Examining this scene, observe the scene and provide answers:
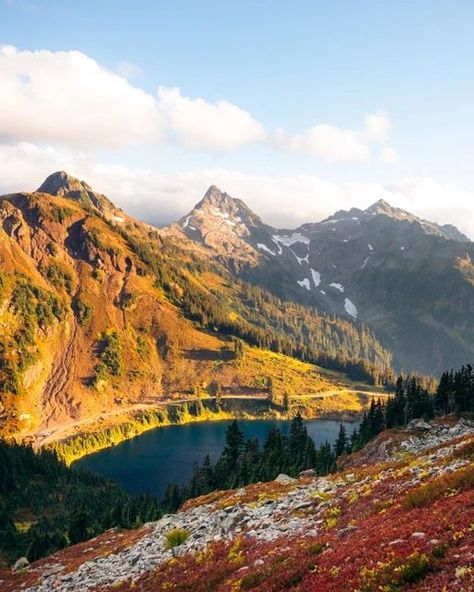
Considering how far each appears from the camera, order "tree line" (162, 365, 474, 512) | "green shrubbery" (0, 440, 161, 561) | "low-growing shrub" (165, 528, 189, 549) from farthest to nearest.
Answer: "tree line" (162, 365, 474, 512), "green shrubbery" (0, 440, 161, 561), "low-growing shrub" (165, 528, 189, 549)

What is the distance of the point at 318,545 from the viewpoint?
28250 millimetres

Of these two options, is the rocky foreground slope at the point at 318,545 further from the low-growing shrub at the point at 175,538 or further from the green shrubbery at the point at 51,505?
the green shrubbery at the point at 51,505

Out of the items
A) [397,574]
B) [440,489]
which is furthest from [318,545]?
[397,574]

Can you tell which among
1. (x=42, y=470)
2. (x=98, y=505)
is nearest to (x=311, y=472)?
(x=98, y=505)

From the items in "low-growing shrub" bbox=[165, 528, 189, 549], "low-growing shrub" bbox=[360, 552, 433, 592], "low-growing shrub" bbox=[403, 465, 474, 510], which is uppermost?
"low-growing shrub" bbox=[360, 552, 433, 592]

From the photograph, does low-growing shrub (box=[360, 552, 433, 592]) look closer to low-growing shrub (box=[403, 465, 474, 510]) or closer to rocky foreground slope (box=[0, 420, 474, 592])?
rocky foreground slope (box=[0, 420, 474, 592])

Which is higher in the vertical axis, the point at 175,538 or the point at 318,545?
the point at 318,545

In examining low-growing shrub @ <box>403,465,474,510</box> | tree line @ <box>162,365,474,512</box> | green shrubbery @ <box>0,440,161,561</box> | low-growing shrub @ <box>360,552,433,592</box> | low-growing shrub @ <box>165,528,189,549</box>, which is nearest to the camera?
low-growing shrub @ <box>360,552,433,592</box>

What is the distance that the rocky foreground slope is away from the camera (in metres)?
19.1

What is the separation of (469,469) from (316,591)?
16230 millimetres

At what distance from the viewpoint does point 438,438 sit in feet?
261

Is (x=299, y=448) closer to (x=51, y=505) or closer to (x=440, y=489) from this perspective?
(x=51, y=505)

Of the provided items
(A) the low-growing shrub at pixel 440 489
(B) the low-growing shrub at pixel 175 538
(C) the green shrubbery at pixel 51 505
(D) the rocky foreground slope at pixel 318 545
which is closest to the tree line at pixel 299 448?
(C) the green shrubbery at pixel 51 505

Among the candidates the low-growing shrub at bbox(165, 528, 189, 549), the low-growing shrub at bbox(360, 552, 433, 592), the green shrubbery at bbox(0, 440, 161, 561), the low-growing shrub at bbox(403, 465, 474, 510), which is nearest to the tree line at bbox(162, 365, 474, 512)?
the green shrubbery at bbox(0, 440, 161, 561)
